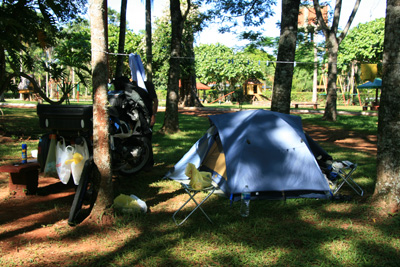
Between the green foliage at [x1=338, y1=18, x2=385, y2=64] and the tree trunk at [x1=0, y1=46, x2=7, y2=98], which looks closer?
the tree trunk at [x1=0, y1=46, x2=7, y2=98]

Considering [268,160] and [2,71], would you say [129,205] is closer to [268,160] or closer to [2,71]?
[268,160]

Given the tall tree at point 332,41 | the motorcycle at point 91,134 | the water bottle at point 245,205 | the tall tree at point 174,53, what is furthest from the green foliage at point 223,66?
the water bottle at point 245,205

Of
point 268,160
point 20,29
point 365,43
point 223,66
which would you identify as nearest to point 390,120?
point 268,160

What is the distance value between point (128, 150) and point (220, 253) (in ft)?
8.90

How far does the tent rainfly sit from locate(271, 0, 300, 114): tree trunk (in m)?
1.93

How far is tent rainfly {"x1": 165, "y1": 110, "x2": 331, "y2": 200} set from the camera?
15.8ft

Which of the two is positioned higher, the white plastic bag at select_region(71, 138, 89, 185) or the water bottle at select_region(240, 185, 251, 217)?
the white plastic bag at select_region(71, 138, 89, 185)

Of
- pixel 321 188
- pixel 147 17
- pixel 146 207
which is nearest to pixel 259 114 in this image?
pixel 321 188

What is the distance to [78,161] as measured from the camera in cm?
409

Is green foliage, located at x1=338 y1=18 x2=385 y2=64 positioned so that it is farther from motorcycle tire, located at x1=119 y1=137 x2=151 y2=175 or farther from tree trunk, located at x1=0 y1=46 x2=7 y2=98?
motorcycle tire, located at x1=119 y1=137 x2=151 y2=175

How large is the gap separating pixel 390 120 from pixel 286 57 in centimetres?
340

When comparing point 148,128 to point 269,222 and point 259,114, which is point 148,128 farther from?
point 269,222

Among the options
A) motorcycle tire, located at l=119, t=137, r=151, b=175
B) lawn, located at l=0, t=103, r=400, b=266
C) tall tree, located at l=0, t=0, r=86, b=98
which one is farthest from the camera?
tall tree, located at l=0, t=0, r=86, b=98

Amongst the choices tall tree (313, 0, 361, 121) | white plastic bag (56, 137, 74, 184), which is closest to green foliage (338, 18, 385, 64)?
tall tree (313, 0, 361, 121)
